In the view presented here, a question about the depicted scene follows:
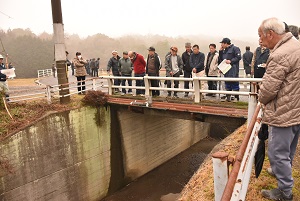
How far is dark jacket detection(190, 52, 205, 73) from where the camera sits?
9.59 m

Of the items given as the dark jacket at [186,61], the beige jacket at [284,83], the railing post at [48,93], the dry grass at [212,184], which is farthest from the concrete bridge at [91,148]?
the beige jacket at [284,83]

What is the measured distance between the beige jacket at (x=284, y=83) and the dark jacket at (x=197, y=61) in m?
6.96

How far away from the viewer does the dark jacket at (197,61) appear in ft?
31.4

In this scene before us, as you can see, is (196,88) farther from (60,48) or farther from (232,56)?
(60,48)

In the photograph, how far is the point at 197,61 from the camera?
9.66m

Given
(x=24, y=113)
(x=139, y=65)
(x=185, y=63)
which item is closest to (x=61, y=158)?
(x=24, y=113)

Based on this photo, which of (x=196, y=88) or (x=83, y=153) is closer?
(x=196, y=88)

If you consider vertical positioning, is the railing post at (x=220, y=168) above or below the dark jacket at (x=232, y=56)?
below

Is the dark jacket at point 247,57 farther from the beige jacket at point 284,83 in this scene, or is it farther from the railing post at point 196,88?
the beige jacket at point 284,83

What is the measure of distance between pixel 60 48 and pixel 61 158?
13.5 feet

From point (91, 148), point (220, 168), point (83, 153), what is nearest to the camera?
point (220, 168)

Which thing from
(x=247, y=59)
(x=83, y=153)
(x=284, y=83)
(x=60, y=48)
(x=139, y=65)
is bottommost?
(x=83, y=153)

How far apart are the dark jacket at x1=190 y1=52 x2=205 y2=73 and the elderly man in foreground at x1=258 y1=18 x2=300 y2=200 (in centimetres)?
686

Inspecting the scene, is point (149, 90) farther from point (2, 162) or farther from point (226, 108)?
point (2, 162)
